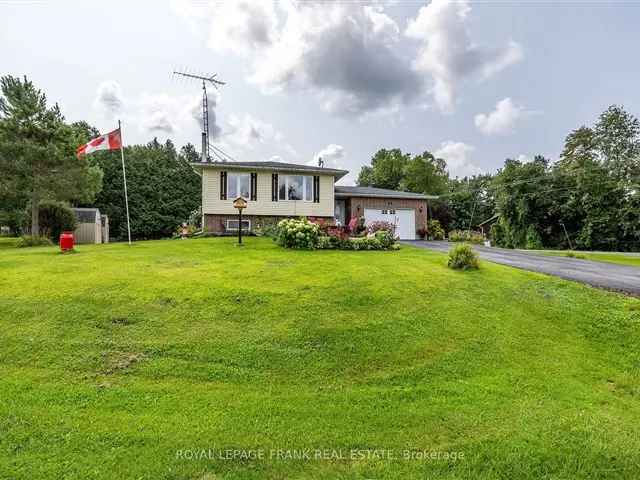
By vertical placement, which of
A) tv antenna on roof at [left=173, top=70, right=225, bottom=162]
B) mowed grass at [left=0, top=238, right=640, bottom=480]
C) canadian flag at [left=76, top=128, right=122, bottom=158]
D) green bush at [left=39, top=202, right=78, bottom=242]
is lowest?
mowed grass at [left=0, top=238, right=640, bottom=480]

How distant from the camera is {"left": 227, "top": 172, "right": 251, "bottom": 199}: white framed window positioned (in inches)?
666

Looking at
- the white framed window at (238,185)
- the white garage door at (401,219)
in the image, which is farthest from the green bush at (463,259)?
Result: the white garage door at (401,219)

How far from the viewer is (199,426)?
3.01m

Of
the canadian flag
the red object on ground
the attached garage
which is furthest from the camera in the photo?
the attached garage

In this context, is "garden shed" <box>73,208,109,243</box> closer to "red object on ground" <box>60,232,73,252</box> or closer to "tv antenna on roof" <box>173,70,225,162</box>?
"tv antenna on roof" <box>173,70,225,162</box>

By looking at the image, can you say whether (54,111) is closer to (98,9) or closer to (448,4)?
(98,9)

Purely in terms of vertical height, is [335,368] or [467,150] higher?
[467,150]

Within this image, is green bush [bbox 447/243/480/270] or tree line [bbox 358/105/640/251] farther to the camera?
tree line [bbox 358/105/640/251]

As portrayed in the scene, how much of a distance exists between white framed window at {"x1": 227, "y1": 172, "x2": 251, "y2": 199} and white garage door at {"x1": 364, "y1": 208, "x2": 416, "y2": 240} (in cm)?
725

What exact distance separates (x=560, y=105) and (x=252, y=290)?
18146 mm

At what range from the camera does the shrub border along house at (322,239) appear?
10.8 meters

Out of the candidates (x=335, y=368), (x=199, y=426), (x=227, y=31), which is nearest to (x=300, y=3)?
(x=227, y=31)

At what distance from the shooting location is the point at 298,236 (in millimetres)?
10680

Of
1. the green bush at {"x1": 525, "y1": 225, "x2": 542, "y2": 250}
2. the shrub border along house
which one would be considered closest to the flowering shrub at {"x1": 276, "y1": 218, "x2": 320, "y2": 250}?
the shrub border along house
